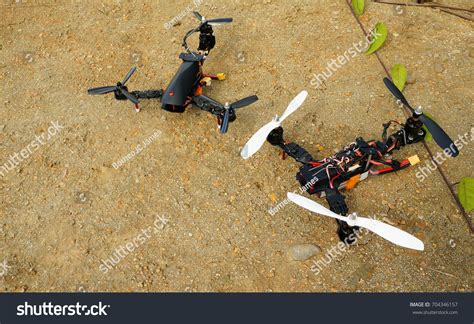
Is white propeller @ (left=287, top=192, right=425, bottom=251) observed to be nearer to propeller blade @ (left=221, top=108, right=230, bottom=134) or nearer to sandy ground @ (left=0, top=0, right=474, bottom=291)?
sandy ground @ (left=0, top=0, right=474, bottom=291)

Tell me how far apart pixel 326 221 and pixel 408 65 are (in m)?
5.74

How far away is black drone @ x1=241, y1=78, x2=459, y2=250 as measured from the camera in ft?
29.4

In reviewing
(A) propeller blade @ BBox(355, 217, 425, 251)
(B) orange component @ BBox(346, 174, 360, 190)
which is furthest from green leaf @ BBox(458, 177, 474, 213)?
(A) propeller blade @ BBox(355, 217, 425, 251)

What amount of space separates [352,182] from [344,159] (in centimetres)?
79

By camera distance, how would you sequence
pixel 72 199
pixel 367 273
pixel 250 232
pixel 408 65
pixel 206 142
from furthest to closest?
pixel 408 65
pixel 206 142
pixel 72 199
pixel 250 232
pixel 367 273

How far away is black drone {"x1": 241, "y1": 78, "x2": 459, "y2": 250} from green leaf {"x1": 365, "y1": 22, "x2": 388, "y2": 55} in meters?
3.25

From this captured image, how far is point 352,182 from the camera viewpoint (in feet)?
32.2

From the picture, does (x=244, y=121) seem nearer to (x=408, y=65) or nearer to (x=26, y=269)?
(x=408, y=65)

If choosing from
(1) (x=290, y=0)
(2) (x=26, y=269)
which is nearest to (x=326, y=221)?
(2) (x=26, y=269)

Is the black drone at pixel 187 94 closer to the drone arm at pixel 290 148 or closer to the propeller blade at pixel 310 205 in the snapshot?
the drone arm at pixel 290 148

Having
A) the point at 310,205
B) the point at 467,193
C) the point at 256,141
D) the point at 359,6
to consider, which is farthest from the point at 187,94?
the point at 467,193

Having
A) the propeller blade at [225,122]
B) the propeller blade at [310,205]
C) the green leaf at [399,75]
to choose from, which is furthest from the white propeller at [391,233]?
the green leaf at [399,75]

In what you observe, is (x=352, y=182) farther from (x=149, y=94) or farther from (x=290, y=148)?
(x=149, y=94)

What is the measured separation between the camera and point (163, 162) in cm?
1079
